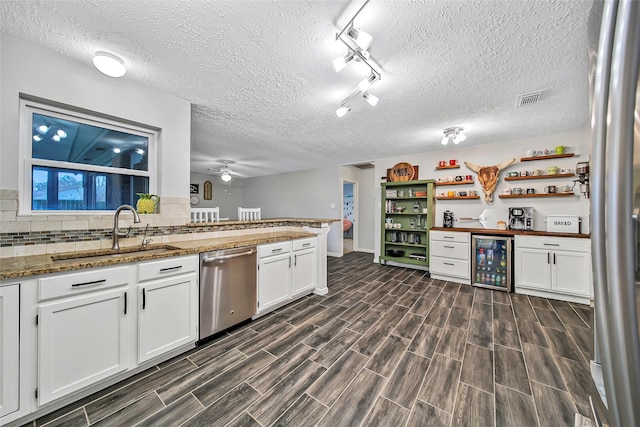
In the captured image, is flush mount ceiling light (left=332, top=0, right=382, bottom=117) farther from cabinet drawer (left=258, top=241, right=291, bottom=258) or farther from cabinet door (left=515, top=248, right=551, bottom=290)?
cabinet door (left=515, top=248, right=551, bottom=290)

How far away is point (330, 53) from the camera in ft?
5.76

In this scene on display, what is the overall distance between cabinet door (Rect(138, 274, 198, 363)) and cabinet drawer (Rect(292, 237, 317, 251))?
3.95 feet

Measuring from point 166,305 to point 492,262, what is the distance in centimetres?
413

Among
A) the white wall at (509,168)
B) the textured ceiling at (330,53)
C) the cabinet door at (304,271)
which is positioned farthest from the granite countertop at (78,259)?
the white wall at (509,168)

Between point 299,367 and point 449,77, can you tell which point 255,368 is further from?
point 449,77

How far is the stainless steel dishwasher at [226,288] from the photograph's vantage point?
2033 millimetres

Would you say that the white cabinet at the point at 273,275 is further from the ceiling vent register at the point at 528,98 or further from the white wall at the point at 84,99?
the ceiling vent register at the point at 528,98

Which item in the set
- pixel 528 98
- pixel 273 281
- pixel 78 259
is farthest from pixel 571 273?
pixel 78 259

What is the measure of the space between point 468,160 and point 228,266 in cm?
425

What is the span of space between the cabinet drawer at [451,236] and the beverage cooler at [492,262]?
9 centimetres

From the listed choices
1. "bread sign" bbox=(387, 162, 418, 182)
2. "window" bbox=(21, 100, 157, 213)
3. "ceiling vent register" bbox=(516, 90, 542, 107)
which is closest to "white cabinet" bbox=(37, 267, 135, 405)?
"window" bbox=(21, 100, 157, 213)

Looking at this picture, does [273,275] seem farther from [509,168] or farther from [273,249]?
[509,168]

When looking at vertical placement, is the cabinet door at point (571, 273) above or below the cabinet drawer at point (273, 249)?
below

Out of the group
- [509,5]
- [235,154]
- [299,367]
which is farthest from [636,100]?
[235,154]
